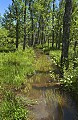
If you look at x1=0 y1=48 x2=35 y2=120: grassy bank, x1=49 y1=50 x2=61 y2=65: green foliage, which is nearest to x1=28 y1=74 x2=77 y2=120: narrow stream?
x1=0 y1=48 x2=35 y2=120: grassy bank

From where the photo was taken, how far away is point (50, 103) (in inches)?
347

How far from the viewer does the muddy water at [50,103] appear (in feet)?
24.8

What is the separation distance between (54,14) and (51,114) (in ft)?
124

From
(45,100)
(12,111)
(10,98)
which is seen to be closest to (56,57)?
(45,100)

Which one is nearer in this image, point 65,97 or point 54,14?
point 65,97

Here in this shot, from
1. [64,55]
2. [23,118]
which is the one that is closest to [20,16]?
[64,55]

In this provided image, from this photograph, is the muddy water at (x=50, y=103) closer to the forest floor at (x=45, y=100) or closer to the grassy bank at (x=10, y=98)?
the forest floor at (x=45, y=100)

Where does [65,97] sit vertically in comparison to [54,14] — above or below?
below

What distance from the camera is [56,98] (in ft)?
31.0

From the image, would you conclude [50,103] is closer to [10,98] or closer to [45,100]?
[45,100]

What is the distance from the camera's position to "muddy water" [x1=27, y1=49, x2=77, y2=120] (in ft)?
24.8

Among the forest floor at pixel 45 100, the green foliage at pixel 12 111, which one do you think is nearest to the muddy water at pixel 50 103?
the forest floor at pixel 45 100

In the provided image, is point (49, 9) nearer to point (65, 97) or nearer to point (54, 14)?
point (54, 14)

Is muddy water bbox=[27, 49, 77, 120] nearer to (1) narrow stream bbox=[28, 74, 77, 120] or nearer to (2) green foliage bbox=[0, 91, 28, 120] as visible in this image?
(1) narrow stream bbox=[28, 74, 77, 120]
